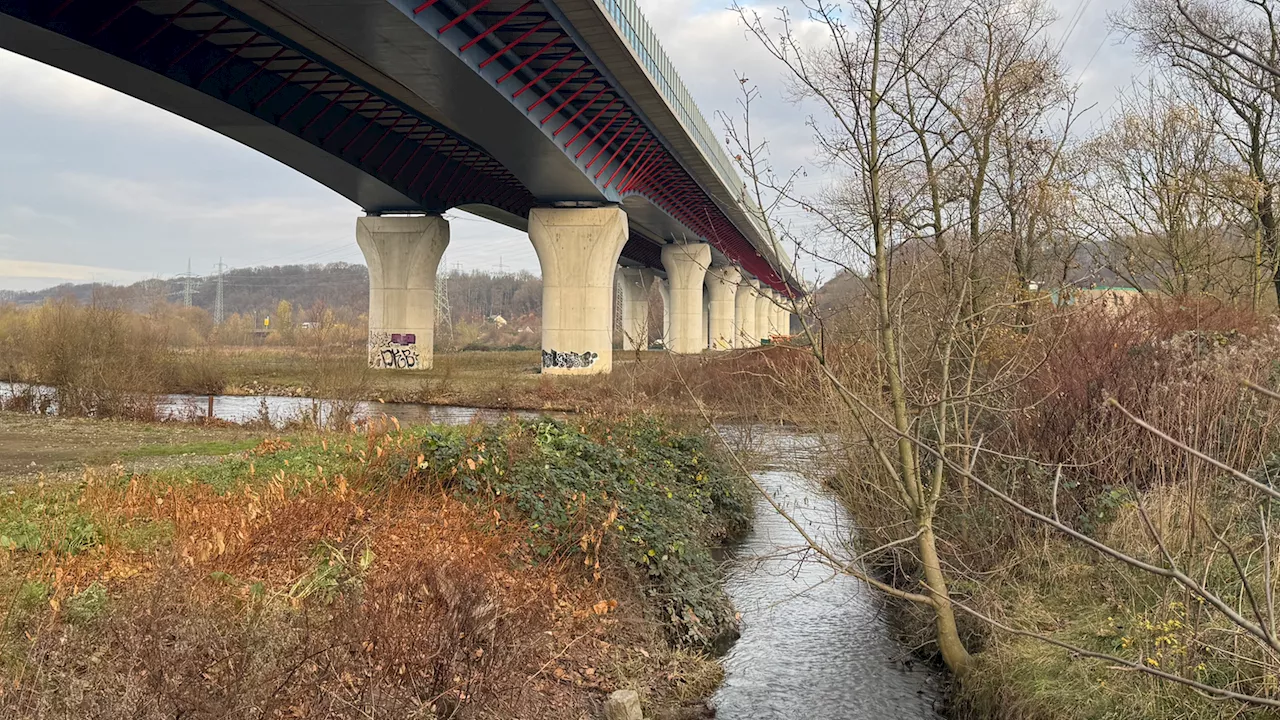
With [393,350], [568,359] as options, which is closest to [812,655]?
[568,359]

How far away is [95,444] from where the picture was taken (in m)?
17.4

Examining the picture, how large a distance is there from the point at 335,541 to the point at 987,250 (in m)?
10.0

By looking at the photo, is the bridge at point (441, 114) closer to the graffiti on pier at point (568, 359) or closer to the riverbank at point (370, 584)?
the graffiti on pier at point (568, 359)

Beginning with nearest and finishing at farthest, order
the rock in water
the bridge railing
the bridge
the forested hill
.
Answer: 1. the rock in water
2. the bridge
3. the bridge railing
4. the forested hill

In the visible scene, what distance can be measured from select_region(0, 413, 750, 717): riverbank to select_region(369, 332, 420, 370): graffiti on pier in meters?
33.6

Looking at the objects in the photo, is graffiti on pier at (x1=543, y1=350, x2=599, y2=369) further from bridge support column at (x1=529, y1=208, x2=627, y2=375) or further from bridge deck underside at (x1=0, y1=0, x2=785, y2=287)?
bridge deck underside at (x1=0, y1=0, x2=785, y2=287)

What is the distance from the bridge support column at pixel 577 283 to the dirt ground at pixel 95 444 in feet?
66.1

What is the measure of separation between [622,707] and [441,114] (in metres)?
25.8

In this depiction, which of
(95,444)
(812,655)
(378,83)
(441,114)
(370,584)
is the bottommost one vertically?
(812,655)

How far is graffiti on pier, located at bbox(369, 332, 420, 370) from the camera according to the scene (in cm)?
4572

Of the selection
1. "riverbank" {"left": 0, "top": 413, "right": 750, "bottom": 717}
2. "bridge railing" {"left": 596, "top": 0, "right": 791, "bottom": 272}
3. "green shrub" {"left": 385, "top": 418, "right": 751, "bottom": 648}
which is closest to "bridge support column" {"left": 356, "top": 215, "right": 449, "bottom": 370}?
"bridge railing" {"left": 596, "top": 0, "right": 791, "bottom": 272}

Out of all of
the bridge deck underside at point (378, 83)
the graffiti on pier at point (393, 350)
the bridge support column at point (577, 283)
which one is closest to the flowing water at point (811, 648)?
the bridge deck underside at point (378, 83)

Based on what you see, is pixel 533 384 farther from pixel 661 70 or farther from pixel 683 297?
pixel 683 297

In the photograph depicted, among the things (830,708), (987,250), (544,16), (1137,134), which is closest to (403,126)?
(544,16)
